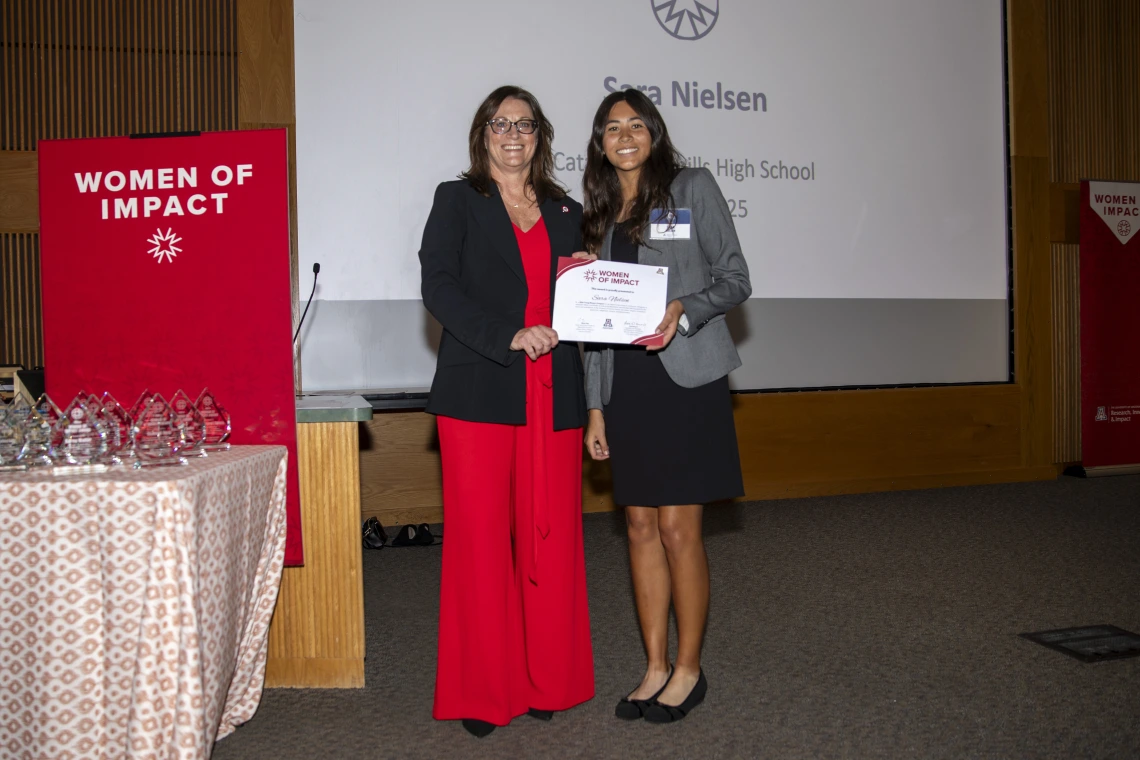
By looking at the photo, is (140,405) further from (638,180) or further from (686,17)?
(686,17)

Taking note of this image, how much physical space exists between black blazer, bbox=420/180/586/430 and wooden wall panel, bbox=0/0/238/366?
128 inches

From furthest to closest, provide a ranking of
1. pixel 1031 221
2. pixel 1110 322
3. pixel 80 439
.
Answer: pixel 1110 322 → pixel 1031 221 → pixel 80 439

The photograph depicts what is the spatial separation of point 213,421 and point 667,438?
111cm

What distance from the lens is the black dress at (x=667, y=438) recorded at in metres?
2.26

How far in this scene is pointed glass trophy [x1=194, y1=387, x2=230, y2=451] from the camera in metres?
2.14

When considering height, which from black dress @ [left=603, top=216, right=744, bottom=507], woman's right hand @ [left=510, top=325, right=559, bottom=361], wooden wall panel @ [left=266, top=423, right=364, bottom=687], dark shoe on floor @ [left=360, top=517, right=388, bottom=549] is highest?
woman's right hand @ [left=510, top=325, right=559, bottom=361]

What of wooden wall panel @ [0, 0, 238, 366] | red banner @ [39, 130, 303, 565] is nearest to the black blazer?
red banner @ [39, 130, 303, 565]

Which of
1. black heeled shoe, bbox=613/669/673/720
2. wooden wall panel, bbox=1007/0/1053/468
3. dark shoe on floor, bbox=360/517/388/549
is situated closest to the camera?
black heeled shoe, bbox=613/669/673/720

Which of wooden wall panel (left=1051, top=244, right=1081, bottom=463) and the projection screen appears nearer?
the projection screen

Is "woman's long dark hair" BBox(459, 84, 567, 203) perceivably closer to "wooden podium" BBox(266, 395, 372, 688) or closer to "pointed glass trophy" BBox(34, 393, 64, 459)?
"wooden podium" BBox(266, 395, 372, 688)

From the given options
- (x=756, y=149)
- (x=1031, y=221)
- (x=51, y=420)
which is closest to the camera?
(x=51, y=420)

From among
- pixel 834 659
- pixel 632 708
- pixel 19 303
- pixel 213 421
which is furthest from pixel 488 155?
pixel 19 303

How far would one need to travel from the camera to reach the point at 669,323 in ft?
7.16

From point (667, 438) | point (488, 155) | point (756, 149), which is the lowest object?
point (667, 438)
